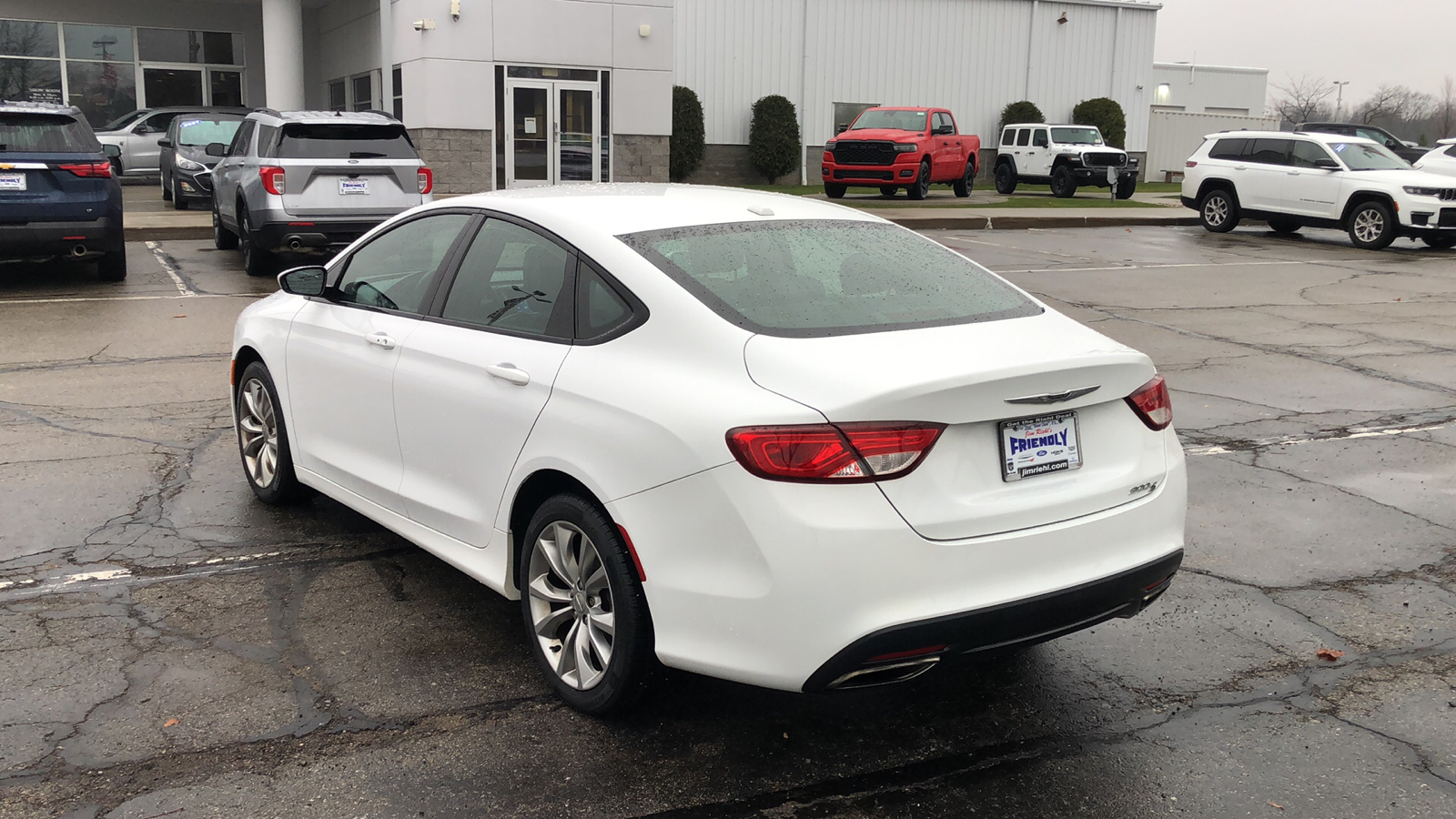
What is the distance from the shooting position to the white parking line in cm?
1289

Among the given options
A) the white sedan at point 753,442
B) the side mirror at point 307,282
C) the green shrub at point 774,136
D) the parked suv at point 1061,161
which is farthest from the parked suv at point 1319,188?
the side mirror at point 307,282

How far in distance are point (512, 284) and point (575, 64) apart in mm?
22058

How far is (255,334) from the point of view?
219 inches

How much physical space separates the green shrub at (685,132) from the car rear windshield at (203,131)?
46.9ft

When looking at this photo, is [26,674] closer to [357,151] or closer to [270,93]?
[357,151]

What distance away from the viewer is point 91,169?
11883mm

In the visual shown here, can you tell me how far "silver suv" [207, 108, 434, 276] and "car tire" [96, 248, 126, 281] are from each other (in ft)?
4.34

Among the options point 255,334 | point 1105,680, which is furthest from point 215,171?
point 1105,680

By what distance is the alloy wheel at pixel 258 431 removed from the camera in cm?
561

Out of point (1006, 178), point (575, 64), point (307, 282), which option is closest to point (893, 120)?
point (1006, 178)

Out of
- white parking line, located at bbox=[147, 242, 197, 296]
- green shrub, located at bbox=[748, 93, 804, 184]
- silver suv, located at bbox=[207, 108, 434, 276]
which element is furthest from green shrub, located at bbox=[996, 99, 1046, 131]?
silver suv, located at bbox=[207, 108, 434, 276]

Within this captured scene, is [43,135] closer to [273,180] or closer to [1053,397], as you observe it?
[273,180]

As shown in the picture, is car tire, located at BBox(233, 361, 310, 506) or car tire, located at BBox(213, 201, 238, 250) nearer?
car tire, located at BBox(233, 361, 310, 506)

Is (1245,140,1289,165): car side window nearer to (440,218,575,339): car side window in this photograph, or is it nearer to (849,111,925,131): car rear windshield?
(849,111,925,131): car rear windshield
